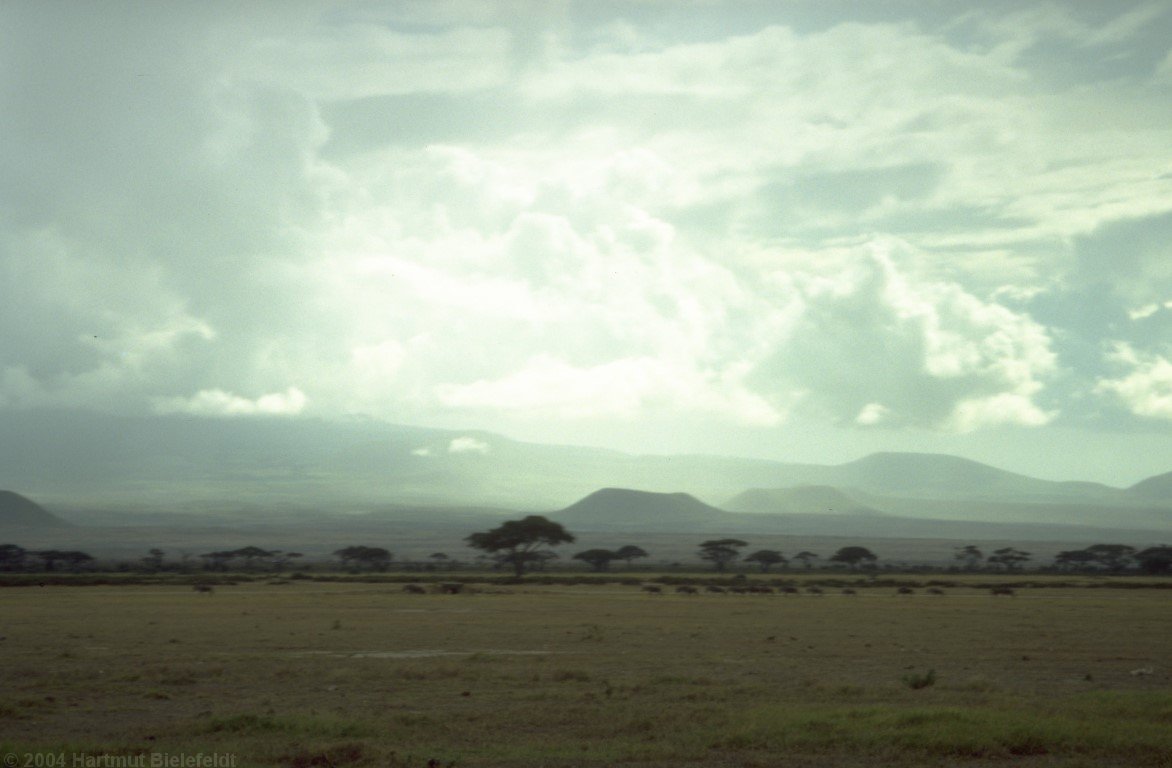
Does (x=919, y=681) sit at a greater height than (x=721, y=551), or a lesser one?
lesser

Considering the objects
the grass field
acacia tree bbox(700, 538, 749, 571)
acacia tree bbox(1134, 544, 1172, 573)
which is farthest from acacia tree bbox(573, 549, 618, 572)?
the grass field

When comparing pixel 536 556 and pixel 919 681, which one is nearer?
pixel 919 681

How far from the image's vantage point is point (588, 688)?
21.0 m

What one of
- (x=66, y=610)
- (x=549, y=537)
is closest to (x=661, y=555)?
(x=549, y=537)

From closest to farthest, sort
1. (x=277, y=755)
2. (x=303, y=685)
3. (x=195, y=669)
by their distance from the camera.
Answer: (x=277, y=755)
(x=303, y=685)
(x=195, y=669)

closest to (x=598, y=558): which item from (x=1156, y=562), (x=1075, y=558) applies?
(x=1156, y=562)

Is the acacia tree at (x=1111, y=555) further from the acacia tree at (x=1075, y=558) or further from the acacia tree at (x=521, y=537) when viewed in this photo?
the acacia tree at (x=521, y=537)

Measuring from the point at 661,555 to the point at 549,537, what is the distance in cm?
9280

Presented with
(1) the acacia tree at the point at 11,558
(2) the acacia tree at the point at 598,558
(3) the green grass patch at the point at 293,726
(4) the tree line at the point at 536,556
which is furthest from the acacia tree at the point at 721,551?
(3) the green grass patch at the point at 293,726

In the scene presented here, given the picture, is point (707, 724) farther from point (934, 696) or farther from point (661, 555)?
point (661, 555)

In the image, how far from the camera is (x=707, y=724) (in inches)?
659

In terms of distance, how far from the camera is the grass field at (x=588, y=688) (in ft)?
49.3

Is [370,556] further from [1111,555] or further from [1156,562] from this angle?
[1111,555]

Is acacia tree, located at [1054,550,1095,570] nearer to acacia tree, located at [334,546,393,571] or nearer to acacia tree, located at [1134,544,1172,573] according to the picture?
acacia tree, located at [1134,544,1172,573]
